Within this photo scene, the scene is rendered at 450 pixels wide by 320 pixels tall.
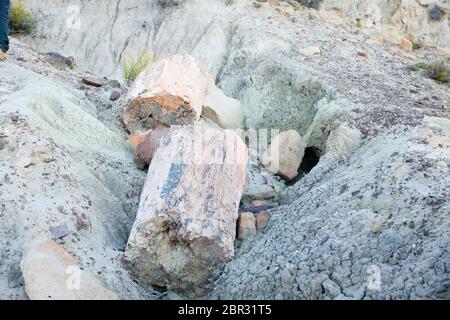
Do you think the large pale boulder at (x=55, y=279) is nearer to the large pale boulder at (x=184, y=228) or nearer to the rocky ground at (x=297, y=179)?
the rocky ground at (x=297, y=179)

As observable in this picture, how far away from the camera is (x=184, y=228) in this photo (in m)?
3.37

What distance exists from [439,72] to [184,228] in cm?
519

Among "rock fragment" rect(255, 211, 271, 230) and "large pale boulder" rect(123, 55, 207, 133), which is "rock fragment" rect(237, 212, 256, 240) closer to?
"rock fragment" rect(255, 211, 271, 230)

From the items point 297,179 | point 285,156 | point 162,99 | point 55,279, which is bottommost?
point 297,179

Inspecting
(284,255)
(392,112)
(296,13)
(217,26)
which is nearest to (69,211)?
(284,255)

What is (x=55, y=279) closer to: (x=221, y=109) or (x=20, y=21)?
(x=221, y=109)

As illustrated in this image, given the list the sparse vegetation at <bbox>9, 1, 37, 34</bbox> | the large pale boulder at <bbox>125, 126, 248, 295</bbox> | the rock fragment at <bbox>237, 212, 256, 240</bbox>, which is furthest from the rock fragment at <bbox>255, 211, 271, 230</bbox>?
the sparse vegetation at <bbox>9, 1, 37, 34</bbox>

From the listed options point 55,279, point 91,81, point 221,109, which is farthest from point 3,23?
point 55,279

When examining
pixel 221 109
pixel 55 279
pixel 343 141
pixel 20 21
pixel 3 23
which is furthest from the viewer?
pixel 20 21

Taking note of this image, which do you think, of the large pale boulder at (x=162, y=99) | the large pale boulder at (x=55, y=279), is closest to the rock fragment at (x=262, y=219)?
the large pale boulder at (x=55, y=279)

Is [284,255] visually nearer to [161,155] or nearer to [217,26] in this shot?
[161,155]

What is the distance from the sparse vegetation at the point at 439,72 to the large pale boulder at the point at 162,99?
3.61 meters

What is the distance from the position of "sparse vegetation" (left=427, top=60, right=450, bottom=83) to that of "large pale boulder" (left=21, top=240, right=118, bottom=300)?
575 centimetres

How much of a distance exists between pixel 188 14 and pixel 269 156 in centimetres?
492
